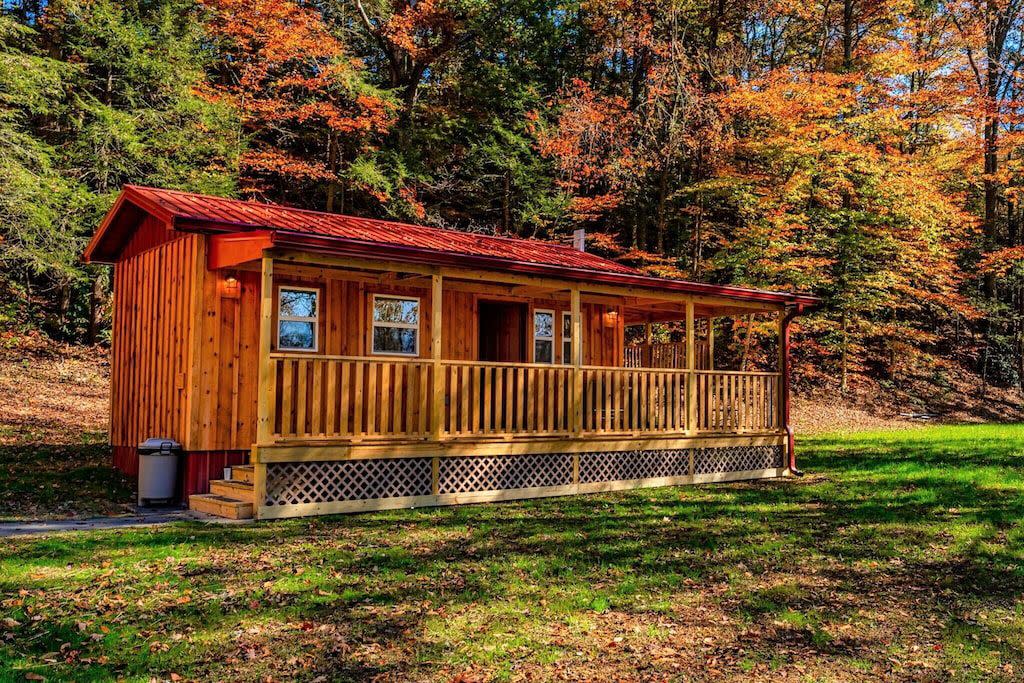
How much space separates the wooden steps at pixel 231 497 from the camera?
10.0 meters

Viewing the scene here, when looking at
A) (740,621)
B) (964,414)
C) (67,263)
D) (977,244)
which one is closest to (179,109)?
(67,263)

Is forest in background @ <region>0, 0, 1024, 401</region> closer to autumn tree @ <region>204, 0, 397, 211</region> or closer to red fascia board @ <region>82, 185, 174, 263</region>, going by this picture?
autumn tree @ <region>204, 0, 397, 211</region>

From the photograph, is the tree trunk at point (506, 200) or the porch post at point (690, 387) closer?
the porch post at point (690, 387)

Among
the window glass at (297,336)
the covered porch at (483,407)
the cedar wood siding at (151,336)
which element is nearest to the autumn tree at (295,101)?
the cedar wood siding at (151,336)

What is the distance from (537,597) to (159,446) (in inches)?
255

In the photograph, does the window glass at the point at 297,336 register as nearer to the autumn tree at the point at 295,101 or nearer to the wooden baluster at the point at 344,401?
the wooden baluster at the point at 344,401

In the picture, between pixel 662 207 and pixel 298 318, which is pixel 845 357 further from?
pixel 298 318

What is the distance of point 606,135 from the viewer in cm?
2627

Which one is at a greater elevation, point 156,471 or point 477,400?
point 477,400

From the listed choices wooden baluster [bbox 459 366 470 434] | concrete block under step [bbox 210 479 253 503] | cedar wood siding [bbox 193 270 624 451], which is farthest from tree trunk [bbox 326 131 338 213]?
concrete block under step [bbox 210 479 253 503]

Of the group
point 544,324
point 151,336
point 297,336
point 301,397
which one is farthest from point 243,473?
point 544,324

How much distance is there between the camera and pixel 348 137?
25141mm

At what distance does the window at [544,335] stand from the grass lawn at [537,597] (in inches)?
213

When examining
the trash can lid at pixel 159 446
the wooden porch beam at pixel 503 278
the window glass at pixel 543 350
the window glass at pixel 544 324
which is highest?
the wooden porch beam at pixel 503 278
